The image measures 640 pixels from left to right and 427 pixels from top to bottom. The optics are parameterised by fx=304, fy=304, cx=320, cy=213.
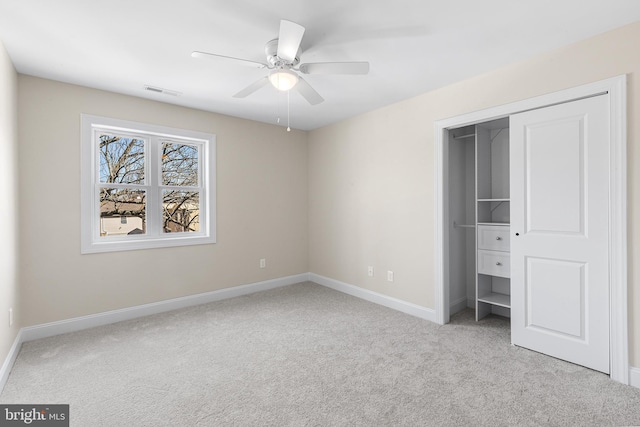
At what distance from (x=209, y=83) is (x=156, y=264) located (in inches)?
84.1

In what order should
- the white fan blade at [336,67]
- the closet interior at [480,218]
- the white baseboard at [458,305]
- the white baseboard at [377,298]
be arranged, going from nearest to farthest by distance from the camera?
the white fan blade at [336,67]
the closet interior at [480,218]
the white baseboard at [377,298]
the white baseboard at [458,305]

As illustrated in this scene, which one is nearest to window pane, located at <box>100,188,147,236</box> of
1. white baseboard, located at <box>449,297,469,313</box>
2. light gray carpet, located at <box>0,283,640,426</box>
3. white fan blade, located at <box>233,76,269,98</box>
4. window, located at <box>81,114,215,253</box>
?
window, located at <box>81,114,215,253</box>

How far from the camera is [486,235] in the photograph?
3260 mm

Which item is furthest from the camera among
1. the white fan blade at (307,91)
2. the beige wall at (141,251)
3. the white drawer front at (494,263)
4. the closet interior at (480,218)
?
the closet interior at (480,218)

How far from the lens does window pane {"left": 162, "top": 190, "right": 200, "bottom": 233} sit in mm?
3801

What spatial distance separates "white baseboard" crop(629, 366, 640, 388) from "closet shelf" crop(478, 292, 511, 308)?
1022 millimetres

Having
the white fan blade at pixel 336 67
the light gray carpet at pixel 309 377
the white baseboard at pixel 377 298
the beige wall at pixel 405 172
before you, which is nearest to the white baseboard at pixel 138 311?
the light gray carpet at pixel 309 377

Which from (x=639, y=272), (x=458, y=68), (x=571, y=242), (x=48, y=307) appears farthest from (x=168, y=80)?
(x=639, y=272)

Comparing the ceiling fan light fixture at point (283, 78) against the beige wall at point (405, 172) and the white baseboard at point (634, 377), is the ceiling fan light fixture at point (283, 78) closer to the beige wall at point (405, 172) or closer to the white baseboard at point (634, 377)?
the beige wall at point (405, 172)

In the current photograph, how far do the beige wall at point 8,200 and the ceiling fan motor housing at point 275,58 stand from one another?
1.95m

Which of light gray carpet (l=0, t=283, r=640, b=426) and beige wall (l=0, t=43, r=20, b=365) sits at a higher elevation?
beige wall (l=0, t=43, r=20, b=365)

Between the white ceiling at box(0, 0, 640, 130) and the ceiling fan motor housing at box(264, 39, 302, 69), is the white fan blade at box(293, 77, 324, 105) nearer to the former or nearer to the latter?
the ceiling fan motor housing at box(264, 39, 302, 69)

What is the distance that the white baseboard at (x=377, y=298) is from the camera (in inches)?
132

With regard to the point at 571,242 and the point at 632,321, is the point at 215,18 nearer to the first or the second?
the point at 571,242
